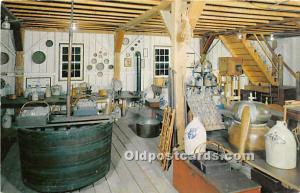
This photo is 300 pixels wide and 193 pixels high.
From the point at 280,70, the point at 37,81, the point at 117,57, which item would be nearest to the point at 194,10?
the point at 117,57

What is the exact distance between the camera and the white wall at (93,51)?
9273 millimetres

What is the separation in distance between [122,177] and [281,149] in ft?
8.66

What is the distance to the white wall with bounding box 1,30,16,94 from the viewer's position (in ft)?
27.5

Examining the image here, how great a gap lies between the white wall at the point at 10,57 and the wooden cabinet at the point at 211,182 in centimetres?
762

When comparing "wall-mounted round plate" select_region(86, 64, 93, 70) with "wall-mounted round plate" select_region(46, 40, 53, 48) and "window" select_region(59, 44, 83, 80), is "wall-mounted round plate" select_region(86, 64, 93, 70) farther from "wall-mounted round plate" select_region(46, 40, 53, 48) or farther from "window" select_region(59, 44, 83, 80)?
"wall-mounted round plate" select_region(46, 40, 53, 48)

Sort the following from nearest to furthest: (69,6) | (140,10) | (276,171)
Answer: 1. (276,171)
2. (69,6)
3. (140,10)

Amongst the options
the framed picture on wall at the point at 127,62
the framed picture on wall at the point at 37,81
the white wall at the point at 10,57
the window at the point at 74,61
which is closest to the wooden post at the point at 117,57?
the framed picture on wall at the point at 127,62

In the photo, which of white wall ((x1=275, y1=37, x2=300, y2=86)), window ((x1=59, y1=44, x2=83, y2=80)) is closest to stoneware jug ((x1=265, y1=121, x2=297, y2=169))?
window ((x1=59, y1=44, x2=83, y2=80))

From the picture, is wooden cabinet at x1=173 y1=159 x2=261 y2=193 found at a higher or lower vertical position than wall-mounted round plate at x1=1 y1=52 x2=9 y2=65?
lower

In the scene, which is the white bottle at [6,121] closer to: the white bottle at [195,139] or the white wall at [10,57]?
the white wall at [10,57]

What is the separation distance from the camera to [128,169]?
454 cm

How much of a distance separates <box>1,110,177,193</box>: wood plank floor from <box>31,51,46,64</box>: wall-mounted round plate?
4.47 metres

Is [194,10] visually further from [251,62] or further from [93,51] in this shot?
[251,62]

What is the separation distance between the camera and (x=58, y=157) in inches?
136
